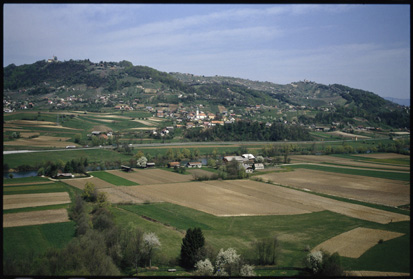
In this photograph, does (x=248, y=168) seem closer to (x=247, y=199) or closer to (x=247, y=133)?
(x=247, y=199)

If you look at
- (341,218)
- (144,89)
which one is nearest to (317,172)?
(341,218)

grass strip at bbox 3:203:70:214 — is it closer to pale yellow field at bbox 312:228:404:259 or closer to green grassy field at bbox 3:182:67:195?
green grassy field at bbox 3:182:67:195

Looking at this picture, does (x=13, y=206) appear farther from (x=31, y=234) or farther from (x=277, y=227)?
(x=277, y=227)

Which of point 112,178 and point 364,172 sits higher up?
point 364,172

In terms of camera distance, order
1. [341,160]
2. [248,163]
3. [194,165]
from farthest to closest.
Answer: [341,160] < [248,163] < [194,165]

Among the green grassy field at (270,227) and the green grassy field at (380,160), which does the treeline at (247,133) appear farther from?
the green grassy field at (270,227)

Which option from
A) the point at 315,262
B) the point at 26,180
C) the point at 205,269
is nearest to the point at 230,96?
the point at 26,180

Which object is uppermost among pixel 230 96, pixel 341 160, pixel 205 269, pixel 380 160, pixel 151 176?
pixel 230 96

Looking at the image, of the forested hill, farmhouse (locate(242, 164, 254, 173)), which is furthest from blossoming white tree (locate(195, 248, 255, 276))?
the forested hill
